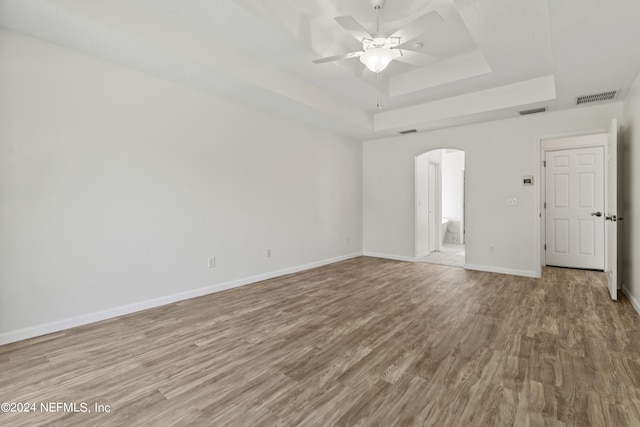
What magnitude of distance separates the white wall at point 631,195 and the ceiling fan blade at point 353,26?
10.4 feet

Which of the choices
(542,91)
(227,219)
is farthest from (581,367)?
(227,219)

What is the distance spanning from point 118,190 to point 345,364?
2.78 metres

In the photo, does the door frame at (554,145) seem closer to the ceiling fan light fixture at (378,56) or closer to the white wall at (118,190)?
the ceiling fan light fixture at (378,56)

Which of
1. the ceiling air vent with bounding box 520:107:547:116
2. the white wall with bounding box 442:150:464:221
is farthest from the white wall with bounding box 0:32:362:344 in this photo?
the white wall with bounding box 442:150:464:221

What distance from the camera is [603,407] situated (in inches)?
64.8

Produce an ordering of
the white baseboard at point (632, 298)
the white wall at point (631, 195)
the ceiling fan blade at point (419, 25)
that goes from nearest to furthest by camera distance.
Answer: the ceiling fan blade at point (419, 25)
the white baseboard at point (632, 298)
the white wall at point (631, 195)

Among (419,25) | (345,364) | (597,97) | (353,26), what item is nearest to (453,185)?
(597,97)

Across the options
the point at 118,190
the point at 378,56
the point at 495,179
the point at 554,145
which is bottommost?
the point at 118,190

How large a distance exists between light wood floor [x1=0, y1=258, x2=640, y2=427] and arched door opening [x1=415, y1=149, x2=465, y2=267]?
2.72 metres

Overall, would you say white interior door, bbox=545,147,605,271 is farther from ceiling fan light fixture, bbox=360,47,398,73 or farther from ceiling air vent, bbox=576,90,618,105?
ceiling fan light fixture, bbox=360,47,398,73

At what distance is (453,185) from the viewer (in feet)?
29.0

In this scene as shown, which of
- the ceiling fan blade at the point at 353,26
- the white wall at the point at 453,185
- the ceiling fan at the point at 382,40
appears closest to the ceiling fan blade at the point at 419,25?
the ceiling fan at the point at 382,40

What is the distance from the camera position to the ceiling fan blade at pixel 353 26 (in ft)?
7.70

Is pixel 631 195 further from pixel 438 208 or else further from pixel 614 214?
pixel 438 208
